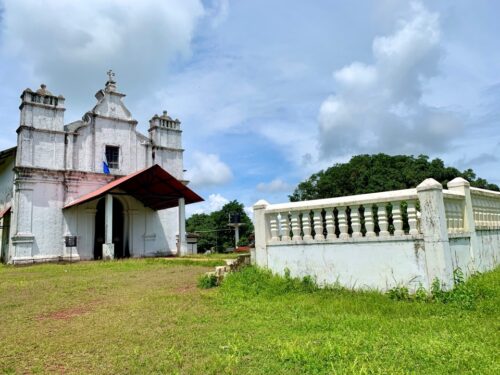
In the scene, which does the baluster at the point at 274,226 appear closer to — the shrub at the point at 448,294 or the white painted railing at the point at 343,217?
the white painted railing at the point at 343,217

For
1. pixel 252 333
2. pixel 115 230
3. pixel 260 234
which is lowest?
pixel 252 333

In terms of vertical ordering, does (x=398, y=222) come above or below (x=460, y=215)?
below

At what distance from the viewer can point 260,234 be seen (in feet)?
23.9

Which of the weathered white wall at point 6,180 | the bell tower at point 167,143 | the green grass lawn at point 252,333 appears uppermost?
the bell tower at point 167,143

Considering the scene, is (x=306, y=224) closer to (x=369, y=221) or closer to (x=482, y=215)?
(x=369, y=221)

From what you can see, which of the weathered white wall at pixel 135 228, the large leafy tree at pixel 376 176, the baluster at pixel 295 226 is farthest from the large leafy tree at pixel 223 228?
the baluster at pixel 295 226

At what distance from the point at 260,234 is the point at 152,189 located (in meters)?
13.0

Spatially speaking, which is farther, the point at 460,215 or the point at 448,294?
the point at 460,215

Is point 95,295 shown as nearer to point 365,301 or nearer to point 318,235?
point 318,235

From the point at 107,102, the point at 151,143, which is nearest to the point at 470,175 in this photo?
the point at 151,143

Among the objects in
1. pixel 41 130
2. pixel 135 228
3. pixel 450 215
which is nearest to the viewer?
pixel 450 215

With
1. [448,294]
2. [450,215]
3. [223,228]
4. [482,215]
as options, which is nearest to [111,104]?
[482,215]

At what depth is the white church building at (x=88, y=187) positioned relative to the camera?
17953 millimetres

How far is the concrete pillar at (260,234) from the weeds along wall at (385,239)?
2 cm
